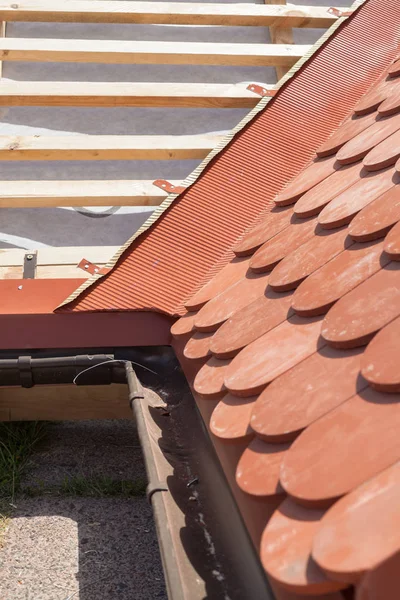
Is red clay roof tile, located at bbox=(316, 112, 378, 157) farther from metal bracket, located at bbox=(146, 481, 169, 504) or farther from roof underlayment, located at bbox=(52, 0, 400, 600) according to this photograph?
metal bracket, located at bbox=(146, 481, 169, 504)

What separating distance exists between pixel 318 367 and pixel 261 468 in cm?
23

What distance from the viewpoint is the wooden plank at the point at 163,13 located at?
3.92 metres

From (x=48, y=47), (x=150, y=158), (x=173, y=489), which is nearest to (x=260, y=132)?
(x=150, y=158)

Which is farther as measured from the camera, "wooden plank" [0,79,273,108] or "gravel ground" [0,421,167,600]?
"wooden plank" [0,79,273,108]

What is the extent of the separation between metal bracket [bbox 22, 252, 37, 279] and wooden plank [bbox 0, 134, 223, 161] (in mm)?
555

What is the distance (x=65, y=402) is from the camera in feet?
10.2

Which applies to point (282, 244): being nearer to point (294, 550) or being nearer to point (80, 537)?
point (294, 550)

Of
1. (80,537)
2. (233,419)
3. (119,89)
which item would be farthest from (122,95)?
(233,419)

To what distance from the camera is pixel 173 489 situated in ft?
5.91

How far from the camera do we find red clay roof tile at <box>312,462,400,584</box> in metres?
0.87

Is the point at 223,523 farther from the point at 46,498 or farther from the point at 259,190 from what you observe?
the point at 46,498

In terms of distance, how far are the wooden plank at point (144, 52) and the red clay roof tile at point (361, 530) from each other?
3.13 meters

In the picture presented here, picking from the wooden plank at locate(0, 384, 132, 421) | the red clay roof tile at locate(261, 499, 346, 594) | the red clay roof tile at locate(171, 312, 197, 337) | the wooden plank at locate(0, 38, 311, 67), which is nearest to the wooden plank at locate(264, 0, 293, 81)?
the wooden plank at locate(0, 38, 311, 67)

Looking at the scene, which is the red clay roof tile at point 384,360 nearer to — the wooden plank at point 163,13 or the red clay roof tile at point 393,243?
the red clay roof tile at point 393,243
